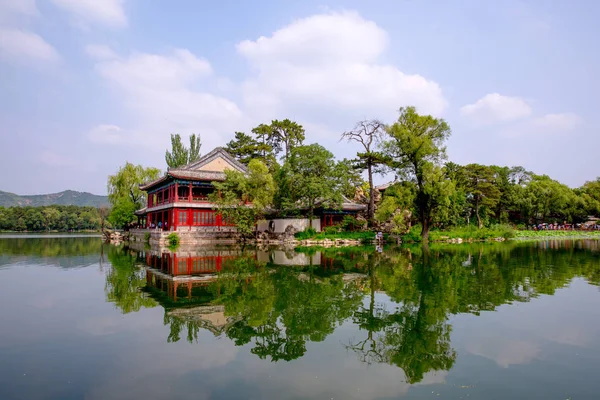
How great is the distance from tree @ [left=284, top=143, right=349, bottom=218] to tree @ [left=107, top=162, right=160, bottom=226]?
74.9 feet

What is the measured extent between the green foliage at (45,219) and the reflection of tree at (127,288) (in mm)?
70618

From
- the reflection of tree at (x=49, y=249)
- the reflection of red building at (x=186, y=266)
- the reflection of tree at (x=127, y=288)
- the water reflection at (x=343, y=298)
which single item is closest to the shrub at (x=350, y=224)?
the water reflection at (x=343, y=298)

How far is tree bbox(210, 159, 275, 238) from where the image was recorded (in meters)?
31.5

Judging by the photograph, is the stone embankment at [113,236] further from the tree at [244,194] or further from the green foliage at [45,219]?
the green foliage at [45,219]

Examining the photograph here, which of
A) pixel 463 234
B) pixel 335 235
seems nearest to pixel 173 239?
pixel 335 235

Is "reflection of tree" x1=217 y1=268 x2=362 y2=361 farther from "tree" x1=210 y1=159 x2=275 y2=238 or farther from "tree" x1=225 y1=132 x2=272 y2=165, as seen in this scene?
"tree" x1=225 y1=132 x2=272 y2=165

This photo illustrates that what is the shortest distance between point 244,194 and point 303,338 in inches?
1008

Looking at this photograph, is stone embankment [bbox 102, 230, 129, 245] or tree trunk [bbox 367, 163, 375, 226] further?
stone embankment [bbox 102, 230, 129, 245]

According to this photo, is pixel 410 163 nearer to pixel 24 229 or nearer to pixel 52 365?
pixel 52 365

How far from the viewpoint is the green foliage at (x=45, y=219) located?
73062 millimetres

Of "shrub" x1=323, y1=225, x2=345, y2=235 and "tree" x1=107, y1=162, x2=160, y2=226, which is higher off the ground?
"tree" x1=107, y1=162, x2=160, y2=226

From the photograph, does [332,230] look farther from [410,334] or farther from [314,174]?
[410,334]

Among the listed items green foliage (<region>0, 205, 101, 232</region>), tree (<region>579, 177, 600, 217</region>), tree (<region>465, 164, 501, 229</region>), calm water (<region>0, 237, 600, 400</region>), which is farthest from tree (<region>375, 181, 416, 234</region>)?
green foliage (<region>0, 205, 101, 232</region>)

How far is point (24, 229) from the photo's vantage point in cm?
7475
